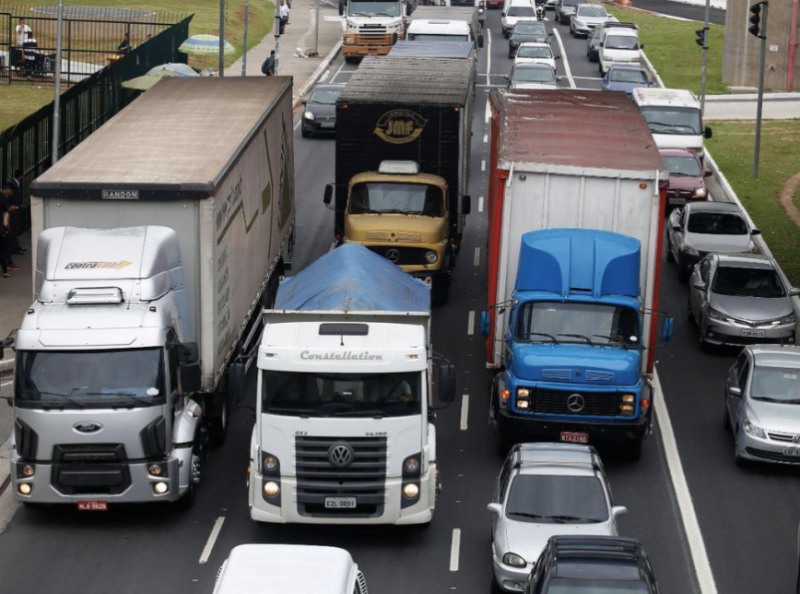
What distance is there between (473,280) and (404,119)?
14.1 feet

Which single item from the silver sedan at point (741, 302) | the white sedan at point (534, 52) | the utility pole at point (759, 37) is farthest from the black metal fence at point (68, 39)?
the silver sedan at point (741, 302)

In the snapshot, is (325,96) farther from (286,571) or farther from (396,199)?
(286,571)

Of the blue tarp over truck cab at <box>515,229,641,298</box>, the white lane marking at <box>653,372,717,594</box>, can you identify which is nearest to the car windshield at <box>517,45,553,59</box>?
the white lane marking at <box>653,372,717,594</box>

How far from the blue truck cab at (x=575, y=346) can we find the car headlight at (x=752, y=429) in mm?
1524

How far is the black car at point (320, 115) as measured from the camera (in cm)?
4766

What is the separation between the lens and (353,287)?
2125 centimetres

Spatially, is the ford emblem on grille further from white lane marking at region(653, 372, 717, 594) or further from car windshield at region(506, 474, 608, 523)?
white lane marking at region(653, 372, 717, 594)

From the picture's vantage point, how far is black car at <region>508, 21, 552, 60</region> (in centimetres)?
6525

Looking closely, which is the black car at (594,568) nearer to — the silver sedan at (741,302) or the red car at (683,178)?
the silver sedan at (741,302)

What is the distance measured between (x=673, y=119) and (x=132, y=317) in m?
26.8

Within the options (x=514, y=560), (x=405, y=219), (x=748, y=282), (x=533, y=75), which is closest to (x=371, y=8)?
(x=533, y=75)

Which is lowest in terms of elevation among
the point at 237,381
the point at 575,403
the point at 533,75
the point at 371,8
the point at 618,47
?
the point at 575,403

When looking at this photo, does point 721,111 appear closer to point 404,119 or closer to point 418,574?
point 404,119

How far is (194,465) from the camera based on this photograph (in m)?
20.2
